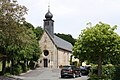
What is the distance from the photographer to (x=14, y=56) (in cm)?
4166

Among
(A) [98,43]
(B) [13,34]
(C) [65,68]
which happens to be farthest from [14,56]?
(A) [98,43]

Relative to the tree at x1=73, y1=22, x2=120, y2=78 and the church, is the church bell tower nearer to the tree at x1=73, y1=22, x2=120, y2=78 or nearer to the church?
the church

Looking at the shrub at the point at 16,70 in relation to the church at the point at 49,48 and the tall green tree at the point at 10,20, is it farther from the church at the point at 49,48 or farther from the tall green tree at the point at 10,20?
the church at the point at 49,48

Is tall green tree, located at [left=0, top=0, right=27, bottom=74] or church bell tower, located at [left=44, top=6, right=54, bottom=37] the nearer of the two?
tall green tree, located at [left=0, top=0, right=27, bottom=74]

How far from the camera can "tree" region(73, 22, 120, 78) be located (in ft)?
99.2

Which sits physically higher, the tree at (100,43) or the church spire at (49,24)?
the church spire at (49,24)

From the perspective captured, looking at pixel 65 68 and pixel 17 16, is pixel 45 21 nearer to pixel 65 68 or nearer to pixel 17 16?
pixel 65 68

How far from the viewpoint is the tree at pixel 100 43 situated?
30.2 metres

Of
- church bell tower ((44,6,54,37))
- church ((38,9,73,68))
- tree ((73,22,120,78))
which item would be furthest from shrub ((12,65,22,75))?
church bell tower ((44,6,54,37))

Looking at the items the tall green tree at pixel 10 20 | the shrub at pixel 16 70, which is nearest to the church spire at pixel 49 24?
the shrub at pixel 16 70

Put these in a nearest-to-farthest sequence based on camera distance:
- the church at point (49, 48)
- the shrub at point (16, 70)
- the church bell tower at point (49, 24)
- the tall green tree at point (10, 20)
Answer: the tall green tree at point (10, 20)
the shrub at point (16, 70)
the church at point (49, 48)
the church bell tower at point (49, 24)

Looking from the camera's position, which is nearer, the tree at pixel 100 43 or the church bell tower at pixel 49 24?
the tree at pixel 100 43

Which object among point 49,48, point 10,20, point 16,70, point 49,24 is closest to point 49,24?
point 49,24

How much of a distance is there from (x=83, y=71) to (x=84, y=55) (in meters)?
19.7
